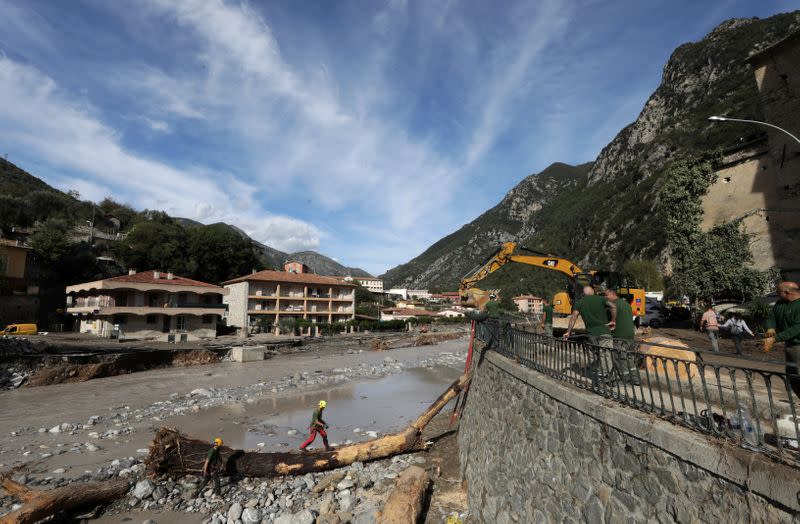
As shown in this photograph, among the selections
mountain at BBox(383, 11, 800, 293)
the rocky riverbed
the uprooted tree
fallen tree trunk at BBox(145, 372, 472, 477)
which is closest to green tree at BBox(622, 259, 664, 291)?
mountain at BBox(383, 11, 800, 293)

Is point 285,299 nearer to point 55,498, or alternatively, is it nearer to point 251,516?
point 55,498

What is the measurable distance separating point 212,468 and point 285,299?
164ft

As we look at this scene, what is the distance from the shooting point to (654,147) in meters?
87.9

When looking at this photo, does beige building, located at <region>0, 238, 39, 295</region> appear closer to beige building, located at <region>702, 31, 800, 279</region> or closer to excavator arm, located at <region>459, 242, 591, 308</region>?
excavator arm, located at <region>459, 242, 591, 308</region>

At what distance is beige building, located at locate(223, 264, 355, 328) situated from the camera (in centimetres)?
5541

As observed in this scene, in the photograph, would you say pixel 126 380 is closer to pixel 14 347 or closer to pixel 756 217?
pixel 14 347

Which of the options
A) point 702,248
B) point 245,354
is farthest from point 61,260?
point 702,248

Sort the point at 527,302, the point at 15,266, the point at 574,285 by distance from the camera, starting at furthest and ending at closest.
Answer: the point at 527,302 → the point at 15,266 → the point at 574,285

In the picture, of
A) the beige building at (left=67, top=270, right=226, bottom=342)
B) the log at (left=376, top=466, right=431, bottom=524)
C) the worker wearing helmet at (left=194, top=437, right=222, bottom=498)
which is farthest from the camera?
the beige building at (left=67, top=270, right=226, bottom=342)

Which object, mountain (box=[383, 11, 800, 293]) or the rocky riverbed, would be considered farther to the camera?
mountain (box=[383, 11, 800, 293])

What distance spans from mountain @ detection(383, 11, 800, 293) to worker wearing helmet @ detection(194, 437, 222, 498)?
60.0m

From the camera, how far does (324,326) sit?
186ft

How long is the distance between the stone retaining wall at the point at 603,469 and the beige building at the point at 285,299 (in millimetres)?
51909

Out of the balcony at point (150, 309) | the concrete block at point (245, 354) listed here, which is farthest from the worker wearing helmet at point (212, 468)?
the balcony at point (150, 309)
